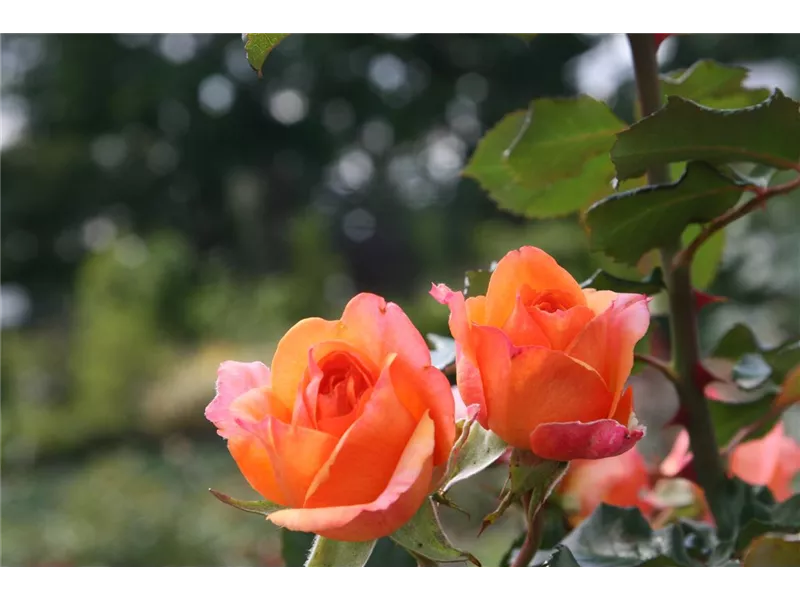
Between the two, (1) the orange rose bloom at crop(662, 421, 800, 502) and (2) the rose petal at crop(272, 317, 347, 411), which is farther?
(1) the orange rose bloom at crop(662, 421, 800, 502)

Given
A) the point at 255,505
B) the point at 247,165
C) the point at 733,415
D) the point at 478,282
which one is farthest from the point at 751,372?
the point at 247,165

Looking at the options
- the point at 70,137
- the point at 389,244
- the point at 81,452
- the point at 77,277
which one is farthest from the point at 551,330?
the point at 70,137

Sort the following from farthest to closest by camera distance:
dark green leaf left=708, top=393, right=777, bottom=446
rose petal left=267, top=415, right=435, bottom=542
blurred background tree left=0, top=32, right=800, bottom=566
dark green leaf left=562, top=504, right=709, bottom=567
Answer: blurred background tree left=0, top=32, right=800, bottom=566, dark green leaf left=708, top=393, right=777, bottom=446, dark green leaf left=562, top=504, right=709, bottom=567, rose petal left=267, top=415, right=435, bottom=542

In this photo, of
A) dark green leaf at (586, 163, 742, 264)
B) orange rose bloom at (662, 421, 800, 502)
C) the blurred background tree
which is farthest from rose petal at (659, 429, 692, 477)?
the blurred background tree

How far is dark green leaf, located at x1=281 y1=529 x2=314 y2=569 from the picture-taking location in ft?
0.97

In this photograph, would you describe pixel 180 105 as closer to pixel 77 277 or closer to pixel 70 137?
pixel 70 137

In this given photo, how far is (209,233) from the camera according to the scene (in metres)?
8.45

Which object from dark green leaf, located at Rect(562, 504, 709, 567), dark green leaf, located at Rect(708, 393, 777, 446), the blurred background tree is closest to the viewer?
dark green leaf, located at Rect(562, 504, 709, 567)

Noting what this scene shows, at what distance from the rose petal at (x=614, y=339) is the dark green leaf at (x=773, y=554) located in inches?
3.9

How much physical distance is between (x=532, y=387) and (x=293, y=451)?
0.06m

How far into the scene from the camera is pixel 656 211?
292 mm

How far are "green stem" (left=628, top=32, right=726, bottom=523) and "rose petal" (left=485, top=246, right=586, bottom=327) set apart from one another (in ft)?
0.42

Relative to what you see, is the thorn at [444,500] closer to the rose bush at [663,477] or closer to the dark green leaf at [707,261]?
the rose bush at [663,477]

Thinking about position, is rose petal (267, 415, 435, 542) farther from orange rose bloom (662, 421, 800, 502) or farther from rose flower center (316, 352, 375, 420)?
orange rose bloom (662, 421, 800, 502)
